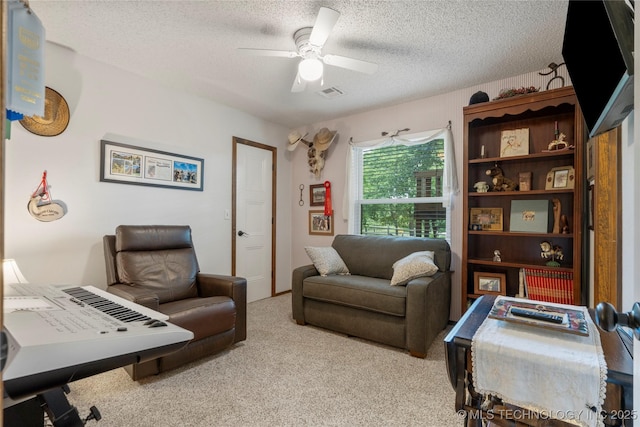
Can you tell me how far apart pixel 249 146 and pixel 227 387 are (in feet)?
9.40

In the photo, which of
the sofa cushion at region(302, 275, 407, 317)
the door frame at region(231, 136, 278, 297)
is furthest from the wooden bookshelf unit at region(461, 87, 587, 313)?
the door frame at region(231, 136, 278, 297)

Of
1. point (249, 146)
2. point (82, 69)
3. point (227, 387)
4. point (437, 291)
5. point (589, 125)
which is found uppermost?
point (82, 69)

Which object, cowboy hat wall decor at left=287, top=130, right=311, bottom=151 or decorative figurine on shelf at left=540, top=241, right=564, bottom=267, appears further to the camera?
cowboy hat wall decor at left=287, top=130, right=311, bottom=151

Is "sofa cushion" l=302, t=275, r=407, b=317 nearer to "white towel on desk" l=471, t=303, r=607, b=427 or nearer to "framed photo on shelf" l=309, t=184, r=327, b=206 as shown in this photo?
"framed photo on shelf" l=309, t=184, r=327, b=206

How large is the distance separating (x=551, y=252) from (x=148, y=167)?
3.81m

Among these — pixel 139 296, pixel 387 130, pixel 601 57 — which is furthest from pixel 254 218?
pixel 601 57

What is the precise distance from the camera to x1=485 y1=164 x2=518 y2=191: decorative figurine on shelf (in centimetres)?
277

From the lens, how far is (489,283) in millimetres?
2811

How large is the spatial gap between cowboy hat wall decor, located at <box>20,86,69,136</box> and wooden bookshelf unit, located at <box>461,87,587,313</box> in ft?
11.2

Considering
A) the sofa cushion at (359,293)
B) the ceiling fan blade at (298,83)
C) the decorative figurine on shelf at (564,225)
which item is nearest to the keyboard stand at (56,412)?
the sofa cushion at (359,293)

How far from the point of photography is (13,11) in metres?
0.59

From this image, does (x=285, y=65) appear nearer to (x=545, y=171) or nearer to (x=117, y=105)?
(x=117, y=105)

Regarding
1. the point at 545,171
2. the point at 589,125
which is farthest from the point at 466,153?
the point at 589,125

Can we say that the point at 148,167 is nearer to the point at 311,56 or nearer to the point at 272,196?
the point at 272,196
